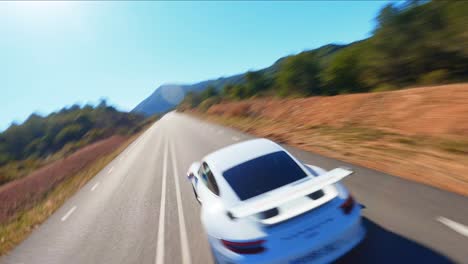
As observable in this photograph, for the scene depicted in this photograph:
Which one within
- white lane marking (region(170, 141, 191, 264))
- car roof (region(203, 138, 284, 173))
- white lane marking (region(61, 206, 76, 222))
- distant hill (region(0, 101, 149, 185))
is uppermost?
distant hill (region(0, 101, 149, 185))

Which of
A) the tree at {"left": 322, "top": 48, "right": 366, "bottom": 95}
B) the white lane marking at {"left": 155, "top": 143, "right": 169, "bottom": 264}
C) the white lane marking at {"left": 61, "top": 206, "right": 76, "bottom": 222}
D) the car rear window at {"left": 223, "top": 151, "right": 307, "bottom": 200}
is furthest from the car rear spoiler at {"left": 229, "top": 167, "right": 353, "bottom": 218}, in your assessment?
the tree at {"left": 322, "top": 48, "right": 366, "bottom": 95}

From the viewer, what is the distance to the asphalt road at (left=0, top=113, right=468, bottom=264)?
3.90 meters

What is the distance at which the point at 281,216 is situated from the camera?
3.33m

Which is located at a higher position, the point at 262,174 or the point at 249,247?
the point at 262,174

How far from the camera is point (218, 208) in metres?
4.09

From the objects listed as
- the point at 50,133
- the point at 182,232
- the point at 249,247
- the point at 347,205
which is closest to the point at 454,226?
the point at 347,205

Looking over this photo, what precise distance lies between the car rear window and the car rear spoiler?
0.24m

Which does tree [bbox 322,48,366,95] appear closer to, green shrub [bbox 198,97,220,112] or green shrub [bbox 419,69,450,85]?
green shrub [bbox 419,69,450,85]

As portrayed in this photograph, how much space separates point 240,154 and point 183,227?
248 centimetres

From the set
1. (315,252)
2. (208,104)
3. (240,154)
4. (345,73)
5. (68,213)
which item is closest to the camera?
(315,252)

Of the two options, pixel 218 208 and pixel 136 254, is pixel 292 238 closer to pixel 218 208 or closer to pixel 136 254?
pixel 218 208

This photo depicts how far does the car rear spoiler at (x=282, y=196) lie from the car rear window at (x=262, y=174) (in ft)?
0.80

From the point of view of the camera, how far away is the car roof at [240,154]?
4.73m

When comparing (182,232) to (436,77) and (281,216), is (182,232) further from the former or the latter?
(436,77)
